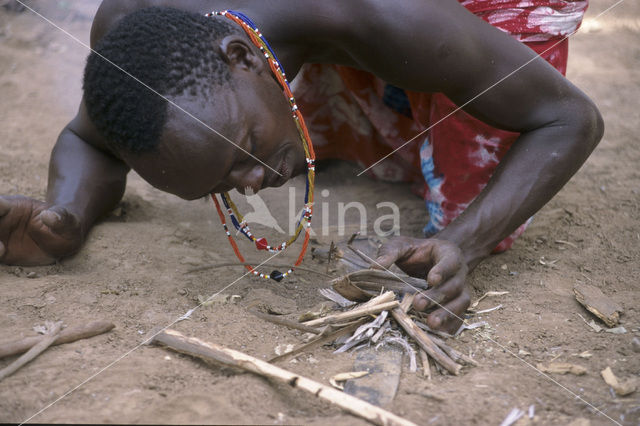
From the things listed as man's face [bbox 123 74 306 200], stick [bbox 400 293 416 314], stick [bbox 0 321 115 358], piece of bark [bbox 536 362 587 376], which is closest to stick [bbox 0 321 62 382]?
stick [bbox 0 321 115 358]

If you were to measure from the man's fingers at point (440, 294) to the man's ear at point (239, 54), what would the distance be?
2.52 ft

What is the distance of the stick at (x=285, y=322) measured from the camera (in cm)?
158

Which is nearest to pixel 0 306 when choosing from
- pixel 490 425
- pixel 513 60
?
pixel 490 425

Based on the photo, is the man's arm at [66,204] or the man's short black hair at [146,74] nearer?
the man's short black hair at [146,74]

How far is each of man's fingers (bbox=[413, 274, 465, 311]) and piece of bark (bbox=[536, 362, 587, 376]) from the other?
295 millimetres

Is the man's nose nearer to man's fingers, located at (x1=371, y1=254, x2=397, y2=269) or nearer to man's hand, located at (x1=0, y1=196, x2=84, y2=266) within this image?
man's fingers, located at (x1=371, y1=254, x2=397, y2=269)

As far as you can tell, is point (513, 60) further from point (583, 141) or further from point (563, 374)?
point (563, 374)

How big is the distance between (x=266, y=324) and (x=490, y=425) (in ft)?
2.20

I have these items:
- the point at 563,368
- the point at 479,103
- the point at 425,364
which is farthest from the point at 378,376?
the point at 479,103

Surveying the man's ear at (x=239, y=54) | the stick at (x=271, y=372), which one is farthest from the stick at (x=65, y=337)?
the man's ear at (x=239, y=54)

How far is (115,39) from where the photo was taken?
1.56 m

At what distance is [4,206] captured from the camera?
1.82 m

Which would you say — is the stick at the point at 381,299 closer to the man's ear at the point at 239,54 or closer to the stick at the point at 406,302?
the stick at the point at 406,302

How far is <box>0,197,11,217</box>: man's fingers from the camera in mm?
1818
